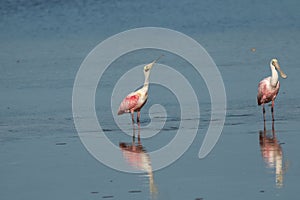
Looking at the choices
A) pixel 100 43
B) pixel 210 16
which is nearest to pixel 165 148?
pixel 100 43

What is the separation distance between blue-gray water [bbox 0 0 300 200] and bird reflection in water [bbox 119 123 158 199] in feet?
0.25

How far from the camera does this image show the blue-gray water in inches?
414

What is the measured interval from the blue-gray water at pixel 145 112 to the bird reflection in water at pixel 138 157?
0.08 metres

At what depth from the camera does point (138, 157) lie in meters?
12.4

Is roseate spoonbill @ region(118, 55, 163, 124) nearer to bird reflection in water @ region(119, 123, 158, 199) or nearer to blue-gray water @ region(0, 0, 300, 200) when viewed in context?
blue-gray water @ region(0, 0, 300, 200)

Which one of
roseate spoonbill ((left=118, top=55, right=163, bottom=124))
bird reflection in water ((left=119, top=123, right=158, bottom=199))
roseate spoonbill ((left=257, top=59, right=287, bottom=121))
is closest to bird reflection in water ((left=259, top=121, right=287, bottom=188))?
bird reflection in water ((left=119, top=123, right=158, bottom=199))

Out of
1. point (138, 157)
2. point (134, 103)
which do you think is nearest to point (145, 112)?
point (134, 103)

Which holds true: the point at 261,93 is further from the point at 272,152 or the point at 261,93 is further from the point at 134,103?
the point at 272,152

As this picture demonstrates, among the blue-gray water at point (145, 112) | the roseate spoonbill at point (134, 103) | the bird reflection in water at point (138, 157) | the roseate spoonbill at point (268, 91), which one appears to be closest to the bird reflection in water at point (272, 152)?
the blue-gray water at point (145, 112)

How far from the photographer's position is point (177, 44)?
2684cm

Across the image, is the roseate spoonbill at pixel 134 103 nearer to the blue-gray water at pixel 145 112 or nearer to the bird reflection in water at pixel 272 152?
the blue-gray water at pixel 145 112

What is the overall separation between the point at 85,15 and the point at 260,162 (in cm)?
2833

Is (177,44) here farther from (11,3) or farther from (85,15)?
(11,3)

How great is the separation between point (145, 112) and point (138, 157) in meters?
4.08
